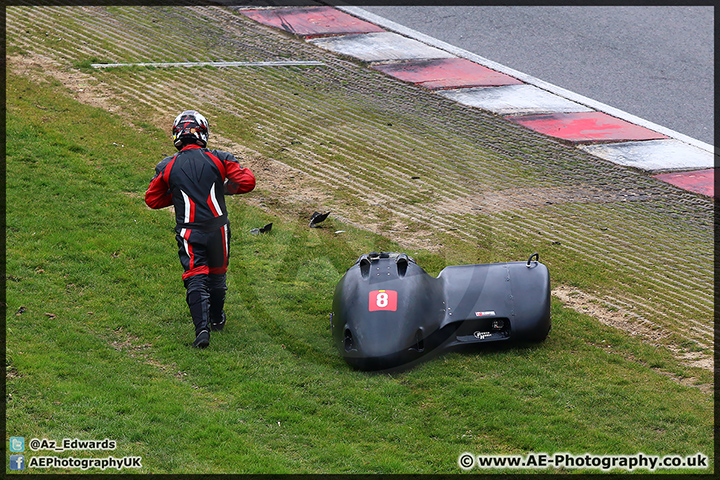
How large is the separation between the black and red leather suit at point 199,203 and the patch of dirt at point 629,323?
12.2ft

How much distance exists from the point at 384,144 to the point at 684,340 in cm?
580

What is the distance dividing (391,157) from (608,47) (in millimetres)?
6036

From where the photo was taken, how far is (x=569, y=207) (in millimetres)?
10523

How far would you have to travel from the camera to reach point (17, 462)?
5375 millimetres

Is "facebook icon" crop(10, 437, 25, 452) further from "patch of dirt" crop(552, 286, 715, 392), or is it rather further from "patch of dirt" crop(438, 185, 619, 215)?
"patch of dirt" crop(438, 185, 619, 215)

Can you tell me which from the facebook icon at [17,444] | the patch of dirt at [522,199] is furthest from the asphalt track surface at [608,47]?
the facebook icon at [17,444]

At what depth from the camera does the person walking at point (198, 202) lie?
756cm

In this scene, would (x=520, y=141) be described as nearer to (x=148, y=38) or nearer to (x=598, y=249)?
(x=598, y=249)

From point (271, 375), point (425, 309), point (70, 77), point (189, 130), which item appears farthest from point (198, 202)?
point (70, 77)

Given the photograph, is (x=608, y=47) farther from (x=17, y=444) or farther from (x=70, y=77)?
(x=17, y=444)

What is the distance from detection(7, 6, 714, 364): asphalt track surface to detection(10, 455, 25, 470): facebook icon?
17.7 feet

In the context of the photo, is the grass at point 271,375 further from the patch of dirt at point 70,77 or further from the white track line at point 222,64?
the white track line at point 222,64

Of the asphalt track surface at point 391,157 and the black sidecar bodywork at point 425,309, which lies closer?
the black sidecar bodywork at point 425,309

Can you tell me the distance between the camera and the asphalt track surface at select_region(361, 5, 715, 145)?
13477 mm
